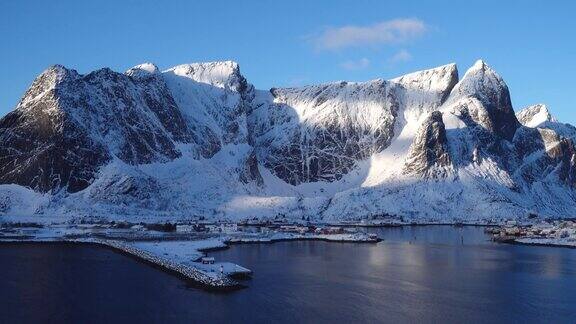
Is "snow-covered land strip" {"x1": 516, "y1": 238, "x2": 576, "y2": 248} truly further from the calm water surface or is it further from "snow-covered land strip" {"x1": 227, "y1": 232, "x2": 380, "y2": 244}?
"snow-covered land strip" {"x1": 227, "y1": 232, "x2": 380, "y2": 244}

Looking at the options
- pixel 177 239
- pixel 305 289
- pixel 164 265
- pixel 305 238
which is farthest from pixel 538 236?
pixel 164 265

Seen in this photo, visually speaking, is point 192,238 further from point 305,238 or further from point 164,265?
point 164,265

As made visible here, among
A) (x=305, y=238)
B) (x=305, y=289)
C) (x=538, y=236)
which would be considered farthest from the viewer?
(x=538, y=236)

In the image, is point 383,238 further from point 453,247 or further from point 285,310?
point 285,310

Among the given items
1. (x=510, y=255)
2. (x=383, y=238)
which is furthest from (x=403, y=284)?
(x=383, y=238)

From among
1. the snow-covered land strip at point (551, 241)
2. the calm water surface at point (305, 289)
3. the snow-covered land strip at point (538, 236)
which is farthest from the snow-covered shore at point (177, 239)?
the snow-covered land strip at point (551, 241)

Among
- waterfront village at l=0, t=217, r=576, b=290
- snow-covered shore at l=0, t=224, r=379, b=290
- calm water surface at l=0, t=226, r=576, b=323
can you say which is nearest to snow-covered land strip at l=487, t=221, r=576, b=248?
waterfront village at l=0, t=217, r=576, b=290

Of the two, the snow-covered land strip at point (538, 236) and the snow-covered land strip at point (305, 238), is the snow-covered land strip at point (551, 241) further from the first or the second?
the snow-covered land strip at point (305, 238)
